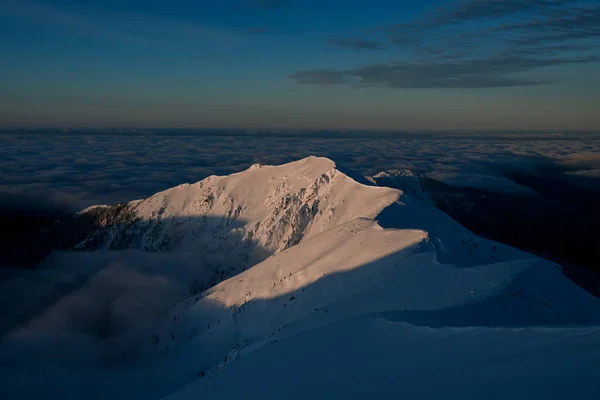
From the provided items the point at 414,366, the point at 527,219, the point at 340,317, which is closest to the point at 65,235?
the point at 340,317

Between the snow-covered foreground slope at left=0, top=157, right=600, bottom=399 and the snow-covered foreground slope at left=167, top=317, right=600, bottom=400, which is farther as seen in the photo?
the snow-covered foreground slope at left=0, top=157, right=600, bottom=399

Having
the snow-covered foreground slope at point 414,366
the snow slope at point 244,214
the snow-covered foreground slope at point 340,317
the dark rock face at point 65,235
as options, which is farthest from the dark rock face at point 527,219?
the snow-covered foreground slope at point 414,366

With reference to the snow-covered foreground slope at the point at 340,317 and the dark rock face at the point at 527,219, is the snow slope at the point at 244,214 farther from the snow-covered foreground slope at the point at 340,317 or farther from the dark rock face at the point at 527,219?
the dark rock face at the point at 527,219

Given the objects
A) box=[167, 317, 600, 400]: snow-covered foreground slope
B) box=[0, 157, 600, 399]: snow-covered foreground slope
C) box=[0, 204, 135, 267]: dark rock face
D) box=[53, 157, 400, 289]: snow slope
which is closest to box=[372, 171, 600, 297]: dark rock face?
box=[53, 157, 400, 289]: snow slope

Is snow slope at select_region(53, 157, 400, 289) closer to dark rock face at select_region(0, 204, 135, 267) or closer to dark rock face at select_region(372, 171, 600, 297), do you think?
dark rock face at select_region(0, 204, 135, 267)

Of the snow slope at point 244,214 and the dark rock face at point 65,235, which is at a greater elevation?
the snow slope at point 244,214

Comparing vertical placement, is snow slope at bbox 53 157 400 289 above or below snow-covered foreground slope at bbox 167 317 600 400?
below

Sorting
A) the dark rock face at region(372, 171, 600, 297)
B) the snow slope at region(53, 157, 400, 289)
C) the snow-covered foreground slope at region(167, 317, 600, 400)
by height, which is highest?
the snow-covered foreground slope at region(167, 317, 600, 400)

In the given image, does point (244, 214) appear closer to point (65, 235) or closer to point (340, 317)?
point (340, 317)

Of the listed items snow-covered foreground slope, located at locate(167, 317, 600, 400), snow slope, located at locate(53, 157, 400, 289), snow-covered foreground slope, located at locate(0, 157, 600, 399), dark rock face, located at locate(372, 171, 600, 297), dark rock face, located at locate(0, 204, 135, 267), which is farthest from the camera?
dark rock face, located at locate(372, 171, 600, 297)

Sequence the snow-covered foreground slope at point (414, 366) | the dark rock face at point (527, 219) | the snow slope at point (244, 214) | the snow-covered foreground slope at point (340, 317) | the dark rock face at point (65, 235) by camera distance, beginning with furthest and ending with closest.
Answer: the dark rock face at point (527, 219) < the dark rock face at point (65, 235) < the snow slope at point (244, 214) < the snow-covered foreground slope at point (340, 317) < the snow-covered foreground slope at point (414, 366)
